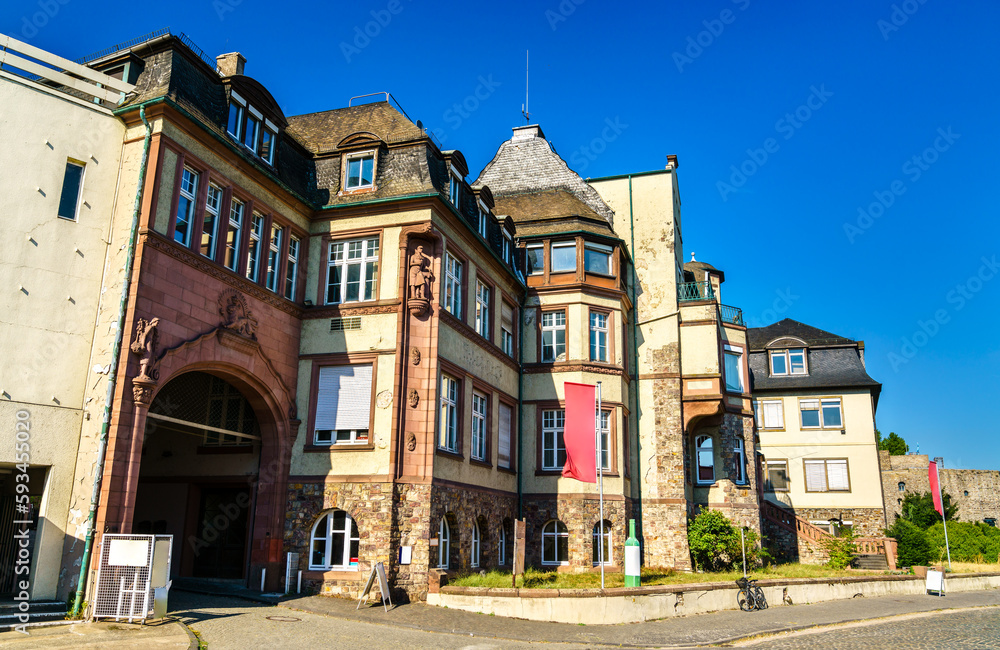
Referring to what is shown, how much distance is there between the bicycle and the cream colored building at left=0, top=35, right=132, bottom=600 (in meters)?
16.2

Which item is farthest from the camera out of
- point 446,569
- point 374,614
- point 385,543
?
point 446,569

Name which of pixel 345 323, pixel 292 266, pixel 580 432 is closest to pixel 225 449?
pixel 345 323

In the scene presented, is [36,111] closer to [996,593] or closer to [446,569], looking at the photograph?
[446,569]

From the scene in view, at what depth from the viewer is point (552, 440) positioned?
26.6 metres

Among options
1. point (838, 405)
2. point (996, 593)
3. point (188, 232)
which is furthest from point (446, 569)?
point (838, 405)

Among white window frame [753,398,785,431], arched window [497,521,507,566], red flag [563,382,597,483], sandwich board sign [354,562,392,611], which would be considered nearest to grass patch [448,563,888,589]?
arched window [497,521,507,566]

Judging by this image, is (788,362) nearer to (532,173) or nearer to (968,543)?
(968,543)

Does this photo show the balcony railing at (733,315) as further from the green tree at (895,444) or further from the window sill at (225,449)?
the green tree at (895,444)

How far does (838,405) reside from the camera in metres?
42.8

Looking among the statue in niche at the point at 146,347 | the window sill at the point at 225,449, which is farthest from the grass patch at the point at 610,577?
the statue in niche at the point at 146,347

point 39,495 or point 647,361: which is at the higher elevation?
point 647,361

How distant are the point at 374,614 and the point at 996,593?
81.6ft

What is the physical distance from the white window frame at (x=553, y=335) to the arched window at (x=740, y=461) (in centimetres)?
940

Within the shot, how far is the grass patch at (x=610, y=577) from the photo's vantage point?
63.6 ft
